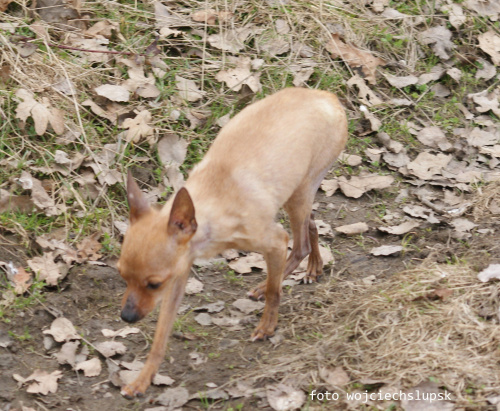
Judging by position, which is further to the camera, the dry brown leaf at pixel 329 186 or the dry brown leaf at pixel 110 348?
the dry brown leaf at pixel 329 186

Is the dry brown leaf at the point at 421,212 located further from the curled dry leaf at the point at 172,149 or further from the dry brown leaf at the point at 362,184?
the curled dry leaf at the point at 172,149

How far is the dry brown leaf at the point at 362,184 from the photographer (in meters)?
6.84

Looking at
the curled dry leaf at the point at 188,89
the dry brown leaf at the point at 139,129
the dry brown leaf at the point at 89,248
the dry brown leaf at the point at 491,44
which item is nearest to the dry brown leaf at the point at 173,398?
→ the dry brown leaf at the point at 89,248

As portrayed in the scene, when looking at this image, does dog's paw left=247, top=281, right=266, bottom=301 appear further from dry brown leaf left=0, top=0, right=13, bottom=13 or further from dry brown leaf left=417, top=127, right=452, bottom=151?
dry brown leaf left=0, top=0, right=13, bottom=13

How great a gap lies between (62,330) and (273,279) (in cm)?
145

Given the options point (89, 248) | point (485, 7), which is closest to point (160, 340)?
point (89, 248)

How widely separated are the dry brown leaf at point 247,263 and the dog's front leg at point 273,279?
769 millimetres

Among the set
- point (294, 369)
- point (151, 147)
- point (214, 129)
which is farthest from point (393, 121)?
point (294, 369)

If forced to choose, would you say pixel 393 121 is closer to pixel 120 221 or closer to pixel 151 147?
pixel 151 147

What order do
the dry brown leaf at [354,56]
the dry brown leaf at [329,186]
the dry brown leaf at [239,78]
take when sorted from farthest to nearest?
the dry brown leaf at [354,56] → the dry brown leaf at [239,78] → the dry brown leaf at [329,186]

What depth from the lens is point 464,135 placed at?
7566 mm

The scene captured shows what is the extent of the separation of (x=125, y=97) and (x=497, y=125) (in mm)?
3670

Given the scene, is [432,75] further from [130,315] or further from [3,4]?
[130,315]

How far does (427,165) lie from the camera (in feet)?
23.5
